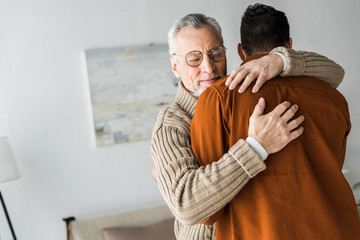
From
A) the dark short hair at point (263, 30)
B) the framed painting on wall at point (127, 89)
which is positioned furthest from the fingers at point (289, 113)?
the framed painting on wall at point (127, 89)

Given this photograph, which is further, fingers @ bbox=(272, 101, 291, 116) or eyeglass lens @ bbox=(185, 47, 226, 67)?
eyeglass lens @ bbox=(185, 47, 226, 67)

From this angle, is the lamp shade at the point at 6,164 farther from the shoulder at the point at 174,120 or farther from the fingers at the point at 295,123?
the fingers at the point at 295,123

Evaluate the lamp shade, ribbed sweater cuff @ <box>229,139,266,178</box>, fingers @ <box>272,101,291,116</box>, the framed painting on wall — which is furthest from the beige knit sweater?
the framed painting on wall

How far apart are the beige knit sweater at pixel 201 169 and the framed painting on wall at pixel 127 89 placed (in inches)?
82.9

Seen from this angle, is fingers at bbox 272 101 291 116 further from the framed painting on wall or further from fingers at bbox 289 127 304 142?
the framed painting on wall

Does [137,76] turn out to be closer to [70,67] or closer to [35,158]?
[70,67]

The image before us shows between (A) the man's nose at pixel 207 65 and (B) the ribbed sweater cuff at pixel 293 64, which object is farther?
(A) the man's nose at pixel 207 65

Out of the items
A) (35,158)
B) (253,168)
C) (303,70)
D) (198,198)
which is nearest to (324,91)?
(303,70)

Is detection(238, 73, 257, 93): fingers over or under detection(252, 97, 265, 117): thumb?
over

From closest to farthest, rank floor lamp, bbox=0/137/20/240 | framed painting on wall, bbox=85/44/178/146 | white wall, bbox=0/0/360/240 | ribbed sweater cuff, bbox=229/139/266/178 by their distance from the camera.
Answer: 1. ribbed sweater cuff, bbox=229/139/266/178
2. floor lamp, bbox=0/137/20/240
3. white wall, bbox=0/0/360/240
4. framed painting on wall, bbox=85/44/178/146

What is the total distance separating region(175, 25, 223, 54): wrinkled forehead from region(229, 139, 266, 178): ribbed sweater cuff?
54 centimetres

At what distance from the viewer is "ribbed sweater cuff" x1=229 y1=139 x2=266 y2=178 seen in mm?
992

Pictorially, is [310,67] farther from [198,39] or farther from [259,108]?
[198,39]

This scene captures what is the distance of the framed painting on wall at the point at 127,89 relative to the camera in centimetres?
333
